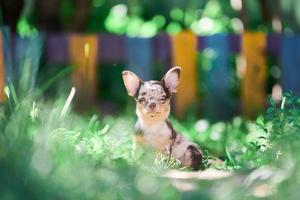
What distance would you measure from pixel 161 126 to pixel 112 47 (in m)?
3.73

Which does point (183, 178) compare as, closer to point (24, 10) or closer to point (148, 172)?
point (148, 172)

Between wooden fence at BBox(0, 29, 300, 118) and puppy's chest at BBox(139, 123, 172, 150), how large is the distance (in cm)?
352

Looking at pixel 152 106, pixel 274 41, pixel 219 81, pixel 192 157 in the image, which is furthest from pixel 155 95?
pixel 274 41

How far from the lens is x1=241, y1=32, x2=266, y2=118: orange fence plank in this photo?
7602mm

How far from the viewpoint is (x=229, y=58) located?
26.2 ft

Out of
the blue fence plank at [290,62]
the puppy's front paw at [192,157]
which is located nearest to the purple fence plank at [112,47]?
the blue fence plank at [290,62]

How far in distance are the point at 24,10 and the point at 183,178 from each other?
4934 mm

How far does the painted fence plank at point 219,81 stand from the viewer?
7594 mm

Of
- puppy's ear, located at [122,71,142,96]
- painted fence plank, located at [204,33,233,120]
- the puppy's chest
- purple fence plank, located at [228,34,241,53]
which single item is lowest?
painted fence plank, located at [204,33,233,120]

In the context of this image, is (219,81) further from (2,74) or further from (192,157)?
(192,157)

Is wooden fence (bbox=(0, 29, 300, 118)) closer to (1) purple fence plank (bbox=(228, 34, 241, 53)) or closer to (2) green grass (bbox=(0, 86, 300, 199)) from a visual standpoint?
(1) purple fence plank (bbox=(228, 34, 241, 53))

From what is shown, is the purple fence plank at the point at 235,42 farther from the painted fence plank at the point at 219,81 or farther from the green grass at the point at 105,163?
the green grass at the point at 105,163

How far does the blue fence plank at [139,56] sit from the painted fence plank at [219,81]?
501mm

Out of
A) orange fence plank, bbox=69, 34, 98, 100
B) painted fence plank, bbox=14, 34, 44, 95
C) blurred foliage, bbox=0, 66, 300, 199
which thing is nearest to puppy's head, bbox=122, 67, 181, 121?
blurred foliage, bbox=0, 66, 300, 199
